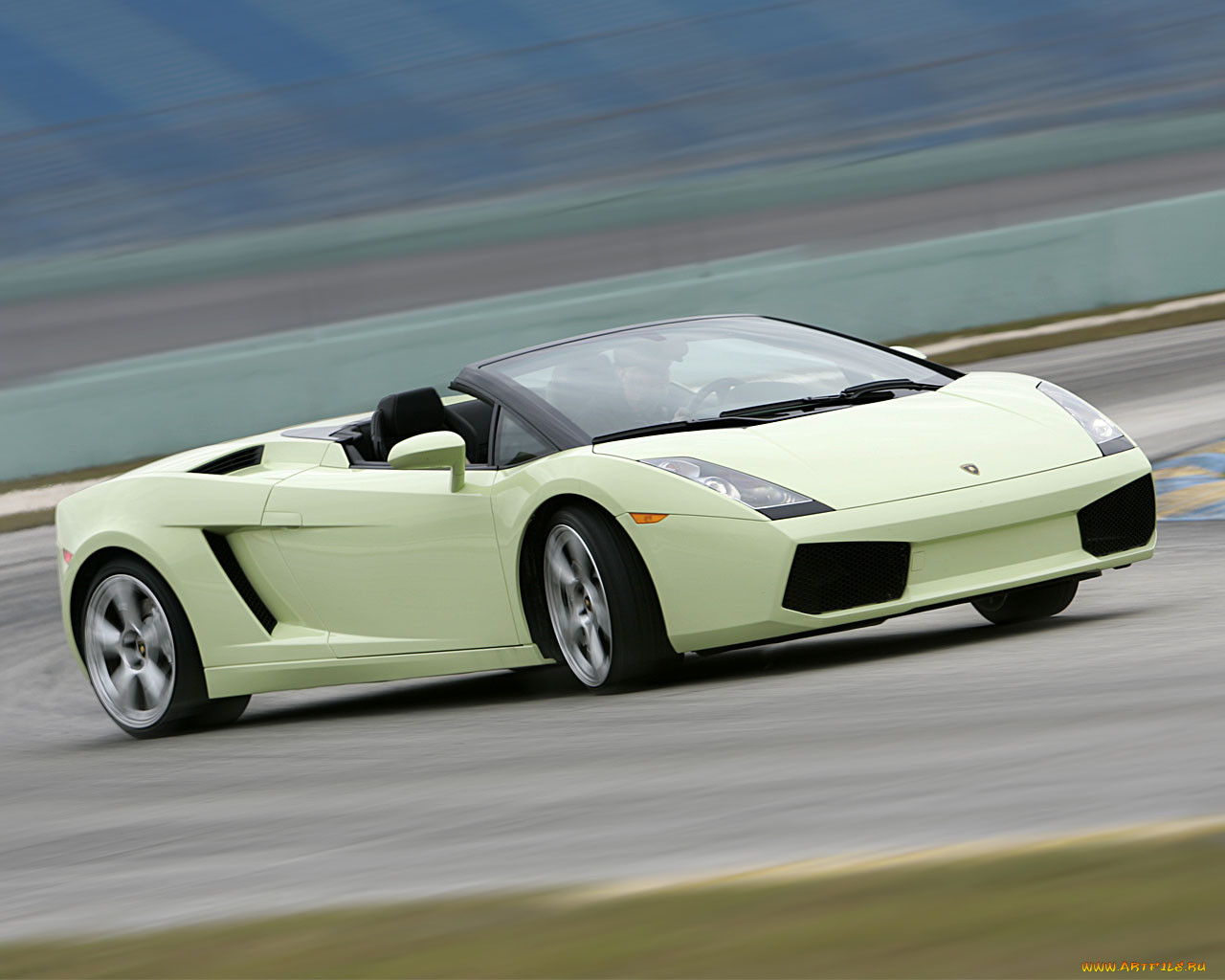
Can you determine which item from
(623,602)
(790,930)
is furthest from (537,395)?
(790,930)

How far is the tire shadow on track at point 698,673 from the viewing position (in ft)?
22.5

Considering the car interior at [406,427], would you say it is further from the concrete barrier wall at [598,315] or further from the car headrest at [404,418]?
the concrete barrier wall at [598,315]

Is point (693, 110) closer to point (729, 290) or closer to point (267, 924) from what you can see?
point (729, 290)

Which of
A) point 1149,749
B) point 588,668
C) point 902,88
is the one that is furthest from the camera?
point 902,88

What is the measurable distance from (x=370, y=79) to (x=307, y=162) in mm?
2156

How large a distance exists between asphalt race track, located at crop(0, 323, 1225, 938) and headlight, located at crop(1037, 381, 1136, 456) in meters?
0.56

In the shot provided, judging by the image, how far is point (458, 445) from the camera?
6875mm

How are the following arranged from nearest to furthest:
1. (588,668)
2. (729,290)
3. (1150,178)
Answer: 1. (588,668)
2. (729,290)
3. (1150,178)

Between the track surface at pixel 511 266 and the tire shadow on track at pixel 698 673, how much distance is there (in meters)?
10.6

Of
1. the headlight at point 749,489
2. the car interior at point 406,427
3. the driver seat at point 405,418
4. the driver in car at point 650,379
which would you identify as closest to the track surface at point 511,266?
the car interior at point 406,427

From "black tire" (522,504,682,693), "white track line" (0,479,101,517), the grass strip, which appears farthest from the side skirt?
"white track line" (0,479,101,517)

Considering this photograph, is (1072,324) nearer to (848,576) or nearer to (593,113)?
(593,113)

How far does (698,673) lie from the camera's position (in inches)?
277

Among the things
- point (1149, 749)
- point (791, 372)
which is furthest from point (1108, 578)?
point (1149, 749)
